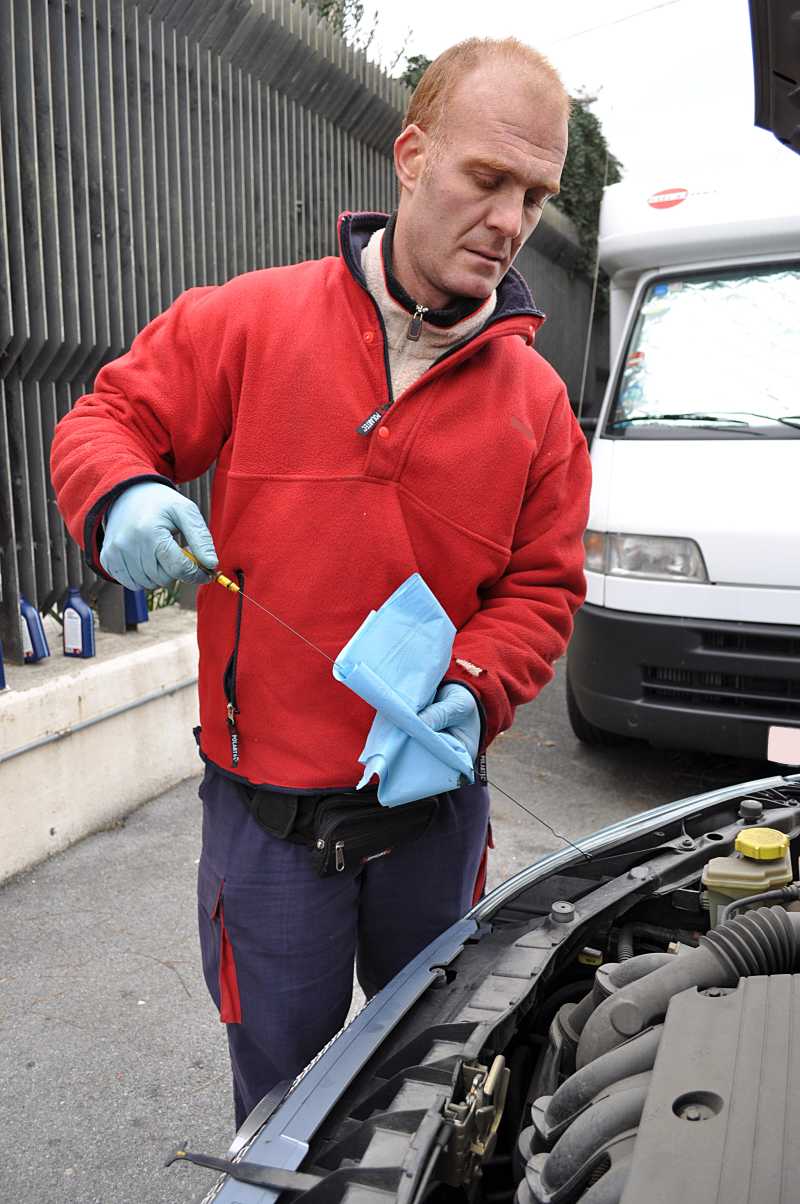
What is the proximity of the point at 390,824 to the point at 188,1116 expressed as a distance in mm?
1302

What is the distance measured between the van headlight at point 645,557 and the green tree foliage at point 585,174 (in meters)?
8.56

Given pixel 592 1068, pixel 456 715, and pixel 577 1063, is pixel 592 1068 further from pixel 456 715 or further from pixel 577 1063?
pixel 456 715

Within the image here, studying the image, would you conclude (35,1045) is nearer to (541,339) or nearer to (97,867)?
(97,867)

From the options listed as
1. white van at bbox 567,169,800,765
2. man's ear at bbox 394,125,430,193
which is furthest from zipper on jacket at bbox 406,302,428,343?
white van at bbox 567,169,800,765

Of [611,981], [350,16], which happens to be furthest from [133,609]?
[350,16]

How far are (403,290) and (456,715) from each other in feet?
2.41

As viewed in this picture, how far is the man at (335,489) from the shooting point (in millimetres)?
1662

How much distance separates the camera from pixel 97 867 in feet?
12.6

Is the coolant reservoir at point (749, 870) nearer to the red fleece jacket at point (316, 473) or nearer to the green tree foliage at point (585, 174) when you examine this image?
the red fleece jacket at point (316, 473)

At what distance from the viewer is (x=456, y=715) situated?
1.72 m

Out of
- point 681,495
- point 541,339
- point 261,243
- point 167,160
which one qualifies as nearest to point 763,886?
point 681,495

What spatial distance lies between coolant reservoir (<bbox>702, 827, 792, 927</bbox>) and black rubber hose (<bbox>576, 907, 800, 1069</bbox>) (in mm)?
381

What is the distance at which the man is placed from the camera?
5.45 feet

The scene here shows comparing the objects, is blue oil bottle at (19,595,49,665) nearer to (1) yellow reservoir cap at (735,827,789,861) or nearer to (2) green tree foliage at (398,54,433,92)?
(1) yellow reservoir cap at (735,827,789,861)
